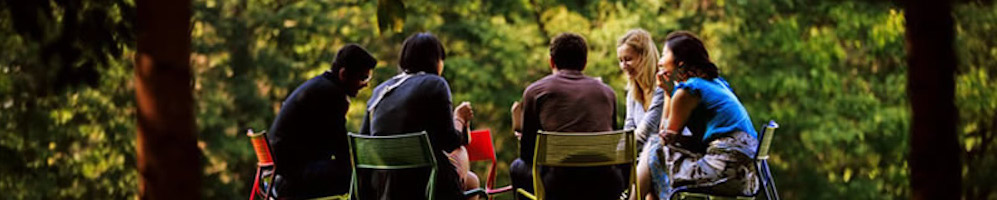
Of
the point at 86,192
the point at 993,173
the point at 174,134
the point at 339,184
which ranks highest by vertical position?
the point at 174,134

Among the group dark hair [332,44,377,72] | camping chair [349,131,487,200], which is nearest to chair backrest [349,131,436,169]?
camping chair [349,131,487,200]

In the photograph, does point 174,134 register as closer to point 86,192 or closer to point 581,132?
point 581,132

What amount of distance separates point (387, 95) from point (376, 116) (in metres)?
0.10

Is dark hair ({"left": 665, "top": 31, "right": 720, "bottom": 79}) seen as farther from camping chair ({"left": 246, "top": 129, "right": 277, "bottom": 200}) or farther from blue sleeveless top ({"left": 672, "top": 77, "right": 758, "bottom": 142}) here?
camping chair ({"left": 246, "top": 129, "right": 277, "bottom": 200})

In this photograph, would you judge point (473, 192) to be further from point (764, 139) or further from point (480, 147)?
point (764, 139)

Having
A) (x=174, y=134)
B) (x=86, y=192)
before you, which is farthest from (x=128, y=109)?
(x=174, y=134)

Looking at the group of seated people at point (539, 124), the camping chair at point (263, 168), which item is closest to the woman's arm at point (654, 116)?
the group of seated people at point (539, 124)

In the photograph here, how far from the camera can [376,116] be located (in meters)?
5.35

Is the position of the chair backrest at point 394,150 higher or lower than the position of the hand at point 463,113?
lower

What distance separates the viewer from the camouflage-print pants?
17.3 feet

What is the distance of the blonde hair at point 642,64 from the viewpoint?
5.94 meters

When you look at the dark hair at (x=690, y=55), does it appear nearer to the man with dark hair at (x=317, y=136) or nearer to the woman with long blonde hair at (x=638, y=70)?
the woman with long blonde hair at (x=638, y=70)

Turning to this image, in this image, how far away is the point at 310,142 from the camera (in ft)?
18.1

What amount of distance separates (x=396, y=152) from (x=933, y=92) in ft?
9.09
